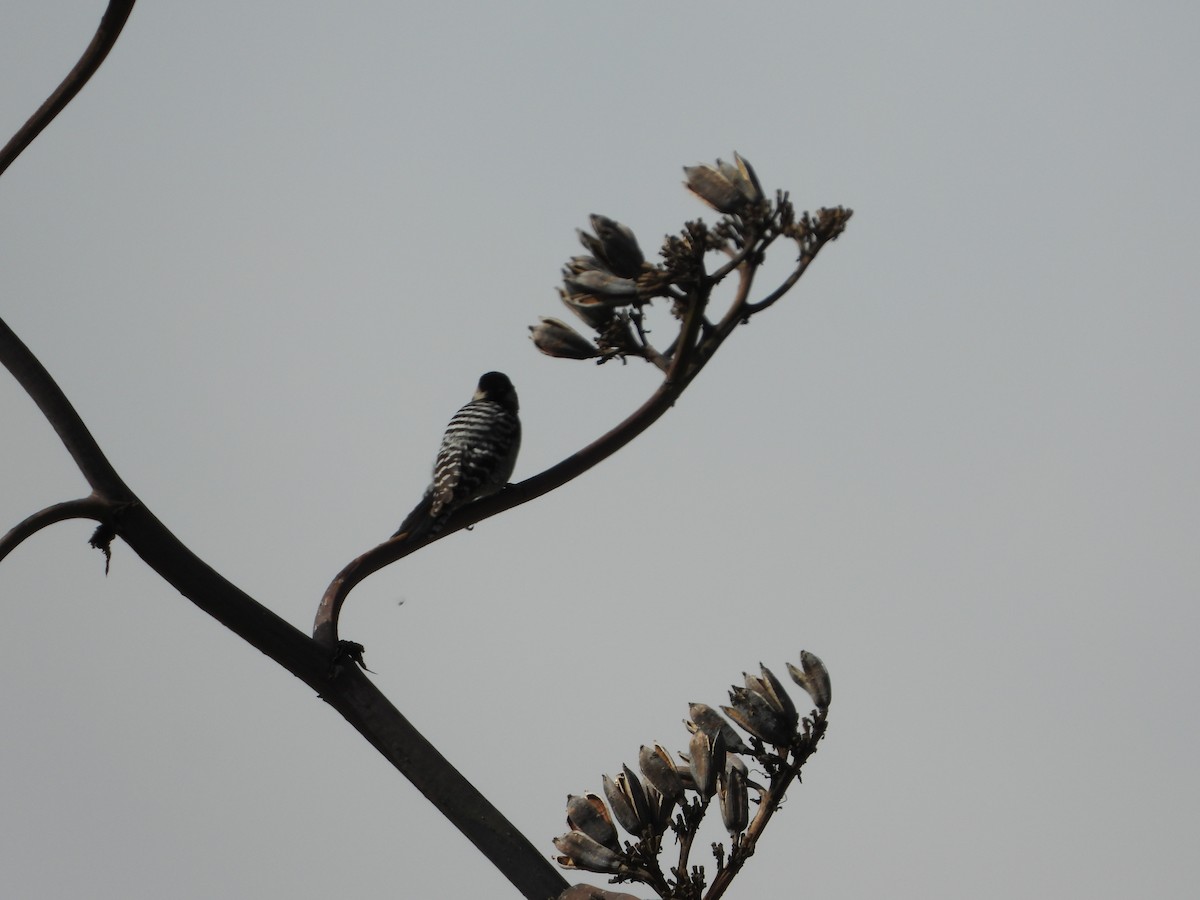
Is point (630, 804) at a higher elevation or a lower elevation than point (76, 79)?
lower

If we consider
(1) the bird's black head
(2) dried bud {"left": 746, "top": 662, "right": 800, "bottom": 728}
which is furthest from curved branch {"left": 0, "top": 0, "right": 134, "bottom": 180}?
(1) the bird's black head

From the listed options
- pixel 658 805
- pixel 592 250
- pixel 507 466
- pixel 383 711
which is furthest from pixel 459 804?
pixel 507 466

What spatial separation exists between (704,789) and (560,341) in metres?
1.24

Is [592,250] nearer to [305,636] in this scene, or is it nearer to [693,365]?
[693,365]

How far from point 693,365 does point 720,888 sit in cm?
132

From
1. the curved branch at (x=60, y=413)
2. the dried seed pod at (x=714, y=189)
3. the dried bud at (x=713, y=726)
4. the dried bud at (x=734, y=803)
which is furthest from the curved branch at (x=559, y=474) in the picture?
the dried bud at (x=734, y=803)

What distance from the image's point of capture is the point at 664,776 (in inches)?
134

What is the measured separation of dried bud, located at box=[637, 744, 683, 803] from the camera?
11.2 feet

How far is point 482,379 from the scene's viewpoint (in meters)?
6.80

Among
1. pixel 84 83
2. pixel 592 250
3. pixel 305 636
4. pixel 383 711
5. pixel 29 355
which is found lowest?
pixel 383 711

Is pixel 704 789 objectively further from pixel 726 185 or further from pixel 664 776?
pixel 726 185

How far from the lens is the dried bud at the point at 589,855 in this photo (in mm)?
3365

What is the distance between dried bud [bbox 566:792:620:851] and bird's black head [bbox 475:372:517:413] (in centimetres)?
303

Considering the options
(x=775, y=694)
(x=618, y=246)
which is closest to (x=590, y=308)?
(x=618, y=246)
